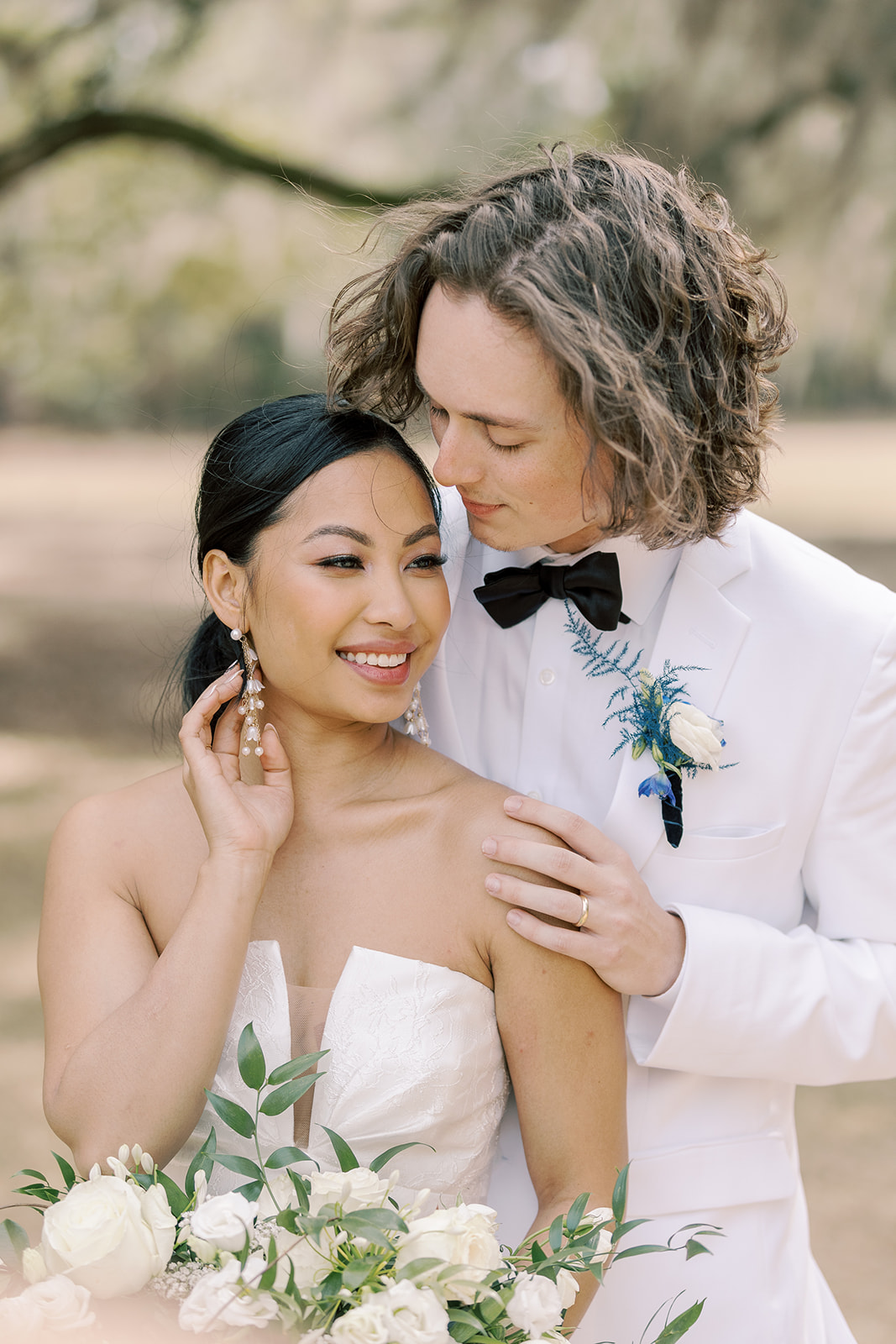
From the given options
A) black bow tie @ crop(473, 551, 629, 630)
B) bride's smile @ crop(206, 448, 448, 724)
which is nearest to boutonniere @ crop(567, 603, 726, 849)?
black bow tie @ crop(473, 551, 629, 630)

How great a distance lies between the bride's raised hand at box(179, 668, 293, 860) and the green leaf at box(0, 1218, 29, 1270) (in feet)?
2.10

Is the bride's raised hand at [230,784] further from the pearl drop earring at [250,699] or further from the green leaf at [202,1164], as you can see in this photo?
the green leaf at [202,1164]

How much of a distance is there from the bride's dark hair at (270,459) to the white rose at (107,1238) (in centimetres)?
105

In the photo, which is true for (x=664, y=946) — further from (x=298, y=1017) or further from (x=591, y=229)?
(x=591, y=229)

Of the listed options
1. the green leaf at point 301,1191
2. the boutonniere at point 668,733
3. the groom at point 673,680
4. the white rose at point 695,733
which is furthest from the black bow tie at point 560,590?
the green leaf at point 301,1191

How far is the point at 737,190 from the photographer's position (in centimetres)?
Answer: 577

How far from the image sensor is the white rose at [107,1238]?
1.25 m

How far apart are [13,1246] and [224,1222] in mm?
256

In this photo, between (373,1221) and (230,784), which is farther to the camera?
(230,784)

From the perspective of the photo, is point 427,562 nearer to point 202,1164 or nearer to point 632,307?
point 632,307

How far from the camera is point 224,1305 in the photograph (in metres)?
1.21

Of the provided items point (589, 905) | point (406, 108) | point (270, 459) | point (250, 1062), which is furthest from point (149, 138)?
point (250, 1062)

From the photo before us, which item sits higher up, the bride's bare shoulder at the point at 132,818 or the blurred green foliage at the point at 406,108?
the blurred green foliage at the point at 406,108

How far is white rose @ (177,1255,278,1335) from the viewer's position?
1208 mm
